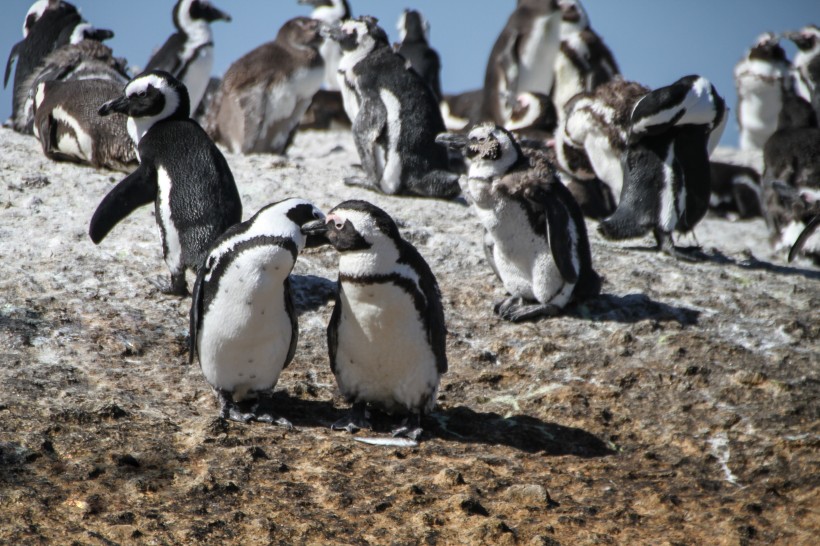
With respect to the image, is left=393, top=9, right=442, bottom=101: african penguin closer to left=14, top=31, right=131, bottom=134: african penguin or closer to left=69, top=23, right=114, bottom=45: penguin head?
left=69, top=23, right=114, bottom=45: penguin head

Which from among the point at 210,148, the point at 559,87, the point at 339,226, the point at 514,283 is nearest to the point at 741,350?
the point at 514,283

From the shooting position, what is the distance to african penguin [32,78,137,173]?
7.28m

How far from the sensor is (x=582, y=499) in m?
3.68

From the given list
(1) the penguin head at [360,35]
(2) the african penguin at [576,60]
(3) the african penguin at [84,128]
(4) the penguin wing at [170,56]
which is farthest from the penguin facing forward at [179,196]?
(2) the african penguin at [576,60]

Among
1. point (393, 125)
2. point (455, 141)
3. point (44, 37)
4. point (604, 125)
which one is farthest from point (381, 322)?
point (44, 37)

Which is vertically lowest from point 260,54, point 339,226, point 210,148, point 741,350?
point 741,350

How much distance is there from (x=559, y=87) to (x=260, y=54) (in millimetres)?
4844

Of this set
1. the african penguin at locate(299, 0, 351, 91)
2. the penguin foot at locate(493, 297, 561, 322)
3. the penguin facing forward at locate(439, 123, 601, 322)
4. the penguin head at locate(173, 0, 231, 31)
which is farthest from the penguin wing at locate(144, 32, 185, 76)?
the penguin foot at locate(493, 297, 561, 322)

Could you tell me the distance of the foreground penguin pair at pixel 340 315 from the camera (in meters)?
4.02

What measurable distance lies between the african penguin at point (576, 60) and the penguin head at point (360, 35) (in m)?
5.05

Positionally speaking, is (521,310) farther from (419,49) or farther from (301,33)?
(419,49)

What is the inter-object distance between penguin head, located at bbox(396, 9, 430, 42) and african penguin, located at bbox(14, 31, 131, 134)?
23.0ft

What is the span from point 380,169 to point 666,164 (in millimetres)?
2194

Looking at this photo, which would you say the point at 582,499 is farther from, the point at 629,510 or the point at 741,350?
the point at 741,350
